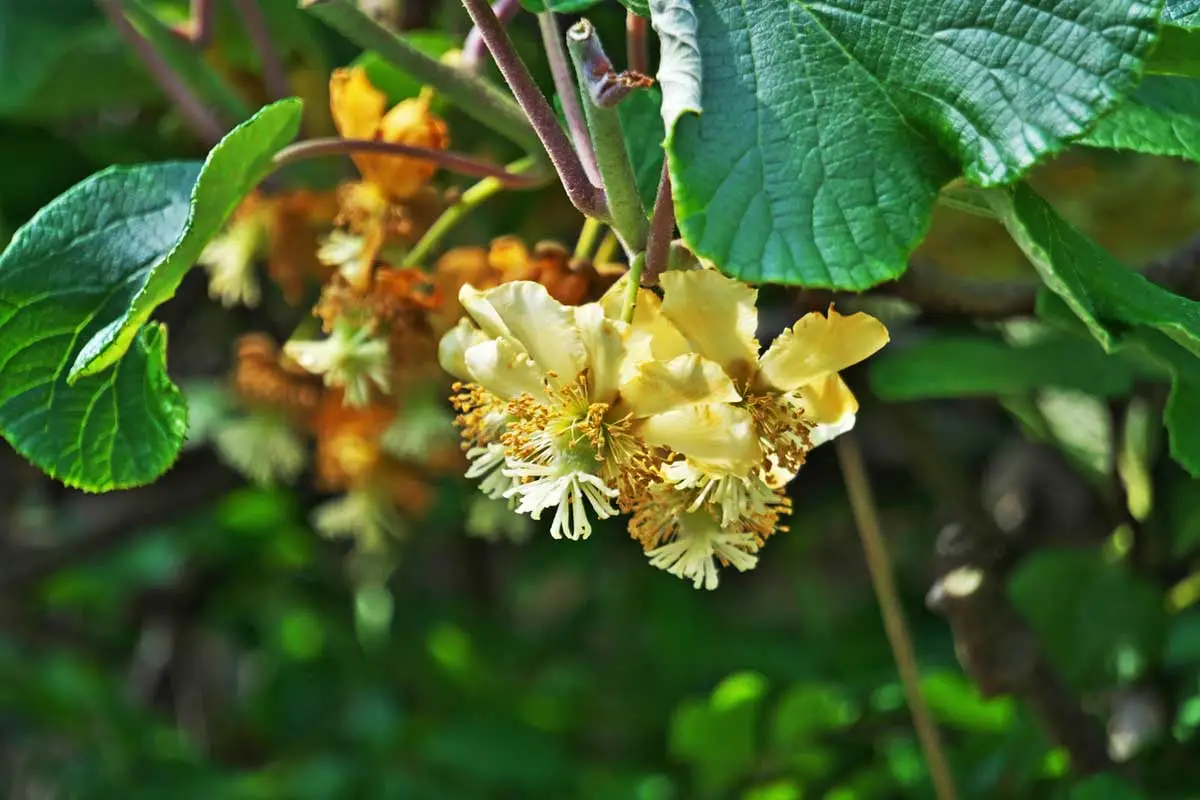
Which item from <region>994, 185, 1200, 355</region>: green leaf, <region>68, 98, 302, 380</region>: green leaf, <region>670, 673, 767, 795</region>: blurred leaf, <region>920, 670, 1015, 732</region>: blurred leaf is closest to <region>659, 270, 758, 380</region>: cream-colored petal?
<region>994, 185, 1200, 355</region>: green leaf

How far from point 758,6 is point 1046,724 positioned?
2.20ft

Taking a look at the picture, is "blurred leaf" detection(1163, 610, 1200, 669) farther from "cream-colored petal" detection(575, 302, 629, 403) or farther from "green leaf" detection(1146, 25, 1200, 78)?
"cream-colored petal" detection(575, 302, 629, 403)

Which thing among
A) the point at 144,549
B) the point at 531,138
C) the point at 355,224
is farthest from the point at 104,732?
the point at 531,138

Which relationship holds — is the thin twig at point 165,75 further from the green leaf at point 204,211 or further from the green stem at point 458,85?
the green leaf at point 204,211

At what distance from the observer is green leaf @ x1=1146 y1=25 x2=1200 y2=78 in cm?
62

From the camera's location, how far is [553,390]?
611 mm

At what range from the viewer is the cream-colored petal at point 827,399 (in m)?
0.60

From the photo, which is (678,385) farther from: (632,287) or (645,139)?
(645,139)

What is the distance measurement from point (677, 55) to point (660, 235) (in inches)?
3.4

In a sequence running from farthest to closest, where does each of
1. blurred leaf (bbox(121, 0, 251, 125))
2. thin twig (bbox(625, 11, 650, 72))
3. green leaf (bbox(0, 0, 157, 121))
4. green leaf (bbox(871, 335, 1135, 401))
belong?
green leaf (bbox(0, 0, 157, 121)) → blurred leaf (bbox(121, 0, 251, 125)) → green leaf (bbox(871, 335, 1135, 401)) → thin twig (bbox(625, 11, 650, 72))

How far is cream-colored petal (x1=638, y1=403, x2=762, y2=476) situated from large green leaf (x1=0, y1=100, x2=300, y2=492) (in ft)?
0.81

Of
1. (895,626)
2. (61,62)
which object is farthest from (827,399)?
(61,62)

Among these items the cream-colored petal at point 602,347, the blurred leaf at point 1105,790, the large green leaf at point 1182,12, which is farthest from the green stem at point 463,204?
the blurred leaf at point 1105,790

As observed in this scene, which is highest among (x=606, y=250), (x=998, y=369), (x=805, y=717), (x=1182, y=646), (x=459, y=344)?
(x=459, y=344)
